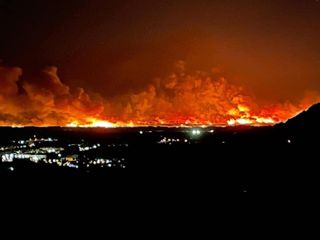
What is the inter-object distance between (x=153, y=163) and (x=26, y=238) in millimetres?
37626

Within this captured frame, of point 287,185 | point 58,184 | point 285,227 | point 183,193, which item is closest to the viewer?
point 285,227

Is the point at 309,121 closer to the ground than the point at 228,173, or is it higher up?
higher up

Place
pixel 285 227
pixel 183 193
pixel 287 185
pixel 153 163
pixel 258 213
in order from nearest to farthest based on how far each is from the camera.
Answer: pixel 285 227
pixel 258 213
pixel 287 185
pixel 183 193
pixel 153 163

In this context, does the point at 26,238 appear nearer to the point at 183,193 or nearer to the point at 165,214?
the point at 165,214

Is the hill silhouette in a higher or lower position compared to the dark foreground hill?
higher

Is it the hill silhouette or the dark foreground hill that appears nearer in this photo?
the dark foreground hill

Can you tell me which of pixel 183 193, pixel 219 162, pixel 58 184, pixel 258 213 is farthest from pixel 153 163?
pixel 258 213

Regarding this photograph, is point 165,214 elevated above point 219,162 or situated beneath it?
situated beneath

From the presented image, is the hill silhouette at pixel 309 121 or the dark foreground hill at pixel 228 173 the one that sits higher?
the hill silhouette at pixel 309 121

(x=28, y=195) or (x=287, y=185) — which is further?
(x=28, y=195)

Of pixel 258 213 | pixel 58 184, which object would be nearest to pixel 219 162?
pixel 58 184

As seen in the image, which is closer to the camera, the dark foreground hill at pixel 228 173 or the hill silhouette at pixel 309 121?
the dark foreground hill at pixel 228 173

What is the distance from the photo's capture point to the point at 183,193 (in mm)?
32031

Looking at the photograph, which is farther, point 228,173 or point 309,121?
point 309,121
